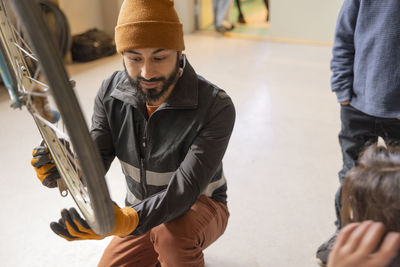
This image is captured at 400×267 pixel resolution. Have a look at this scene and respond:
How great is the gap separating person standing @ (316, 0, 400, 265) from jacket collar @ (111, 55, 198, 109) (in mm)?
621

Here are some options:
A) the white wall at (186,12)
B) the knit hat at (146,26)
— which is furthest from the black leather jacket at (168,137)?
the white wall at (186,12)

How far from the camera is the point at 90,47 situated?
4117 mm

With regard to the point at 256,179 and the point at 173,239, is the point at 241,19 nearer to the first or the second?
the point at 256,179

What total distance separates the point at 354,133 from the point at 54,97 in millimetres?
1243

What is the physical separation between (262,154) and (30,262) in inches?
53.3

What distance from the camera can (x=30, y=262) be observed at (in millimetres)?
1666

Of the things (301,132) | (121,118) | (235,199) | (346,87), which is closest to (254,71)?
(301,132)

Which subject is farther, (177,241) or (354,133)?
(354,133)

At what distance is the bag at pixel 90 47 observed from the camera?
13.5ft

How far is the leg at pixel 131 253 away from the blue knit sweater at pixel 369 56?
89cm

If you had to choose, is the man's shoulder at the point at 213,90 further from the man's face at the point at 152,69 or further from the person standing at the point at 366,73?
the person standing at the point at 366,73

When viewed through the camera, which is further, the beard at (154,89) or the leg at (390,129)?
the leg at (390,129)

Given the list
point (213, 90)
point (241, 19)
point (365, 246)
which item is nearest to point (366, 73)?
point (213, 90)

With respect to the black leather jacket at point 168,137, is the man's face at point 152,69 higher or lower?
higher
